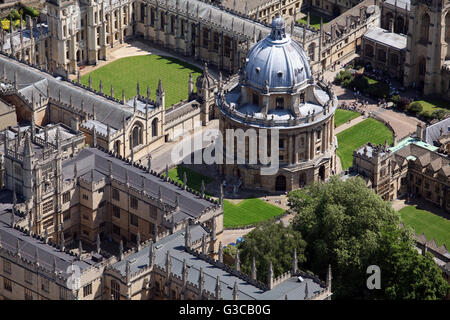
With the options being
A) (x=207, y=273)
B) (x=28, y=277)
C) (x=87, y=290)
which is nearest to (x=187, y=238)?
(x=207, y=273)

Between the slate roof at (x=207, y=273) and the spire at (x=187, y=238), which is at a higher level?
the spire at (x=187, y=238)

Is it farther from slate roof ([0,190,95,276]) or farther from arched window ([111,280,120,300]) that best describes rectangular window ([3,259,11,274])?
arched window ([111,280,120,300])

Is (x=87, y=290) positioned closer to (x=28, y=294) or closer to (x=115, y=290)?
(x=115, y=290)

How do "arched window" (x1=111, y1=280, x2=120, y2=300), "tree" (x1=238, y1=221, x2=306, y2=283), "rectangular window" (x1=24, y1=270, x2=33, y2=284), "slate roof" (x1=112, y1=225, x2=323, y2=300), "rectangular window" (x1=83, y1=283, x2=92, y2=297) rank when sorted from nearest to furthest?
1. "slate roof" (x1=112, y1=225, x2=323, y2=300)
2. "rectangular window" (x1=83, y1=283, x2=92, y2=297)
3. "arched window" (x1=111, y1=280, x2=120, y2=300)
4. "rectangular window" (x1=24, y1=270, x2=33, y2=284)
5. "tree" (x1=238, y1=221, x2=306, y2=283)

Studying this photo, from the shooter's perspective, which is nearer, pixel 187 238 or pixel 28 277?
pixel 28 277

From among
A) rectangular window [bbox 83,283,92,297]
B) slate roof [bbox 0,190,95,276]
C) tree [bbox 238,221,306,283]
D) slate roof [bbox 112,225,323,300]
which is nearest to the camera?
slate roof [bbox 112,225,323,300]

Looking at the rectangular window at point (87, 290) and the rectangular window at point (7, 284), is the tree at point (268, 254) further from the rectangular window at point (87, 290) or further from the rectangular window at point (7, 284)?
the rectangular window at point (7, 284)

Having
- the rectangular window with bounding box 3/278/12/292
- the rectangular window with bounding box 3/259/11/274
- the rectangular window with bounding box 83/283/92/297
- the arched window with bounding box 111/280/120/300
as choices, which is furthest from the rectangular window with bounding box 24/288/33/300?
the arched window with bounding box 111/280/120/300

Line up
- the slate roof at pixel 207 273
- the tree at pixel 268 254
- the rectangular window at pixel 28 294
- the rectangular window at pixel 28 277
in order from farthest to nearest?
1. the tree at pixel 268 254
2. the rectangular window at pixel 28 294
3. the rectangular window at pixel 28 277
4. the slate roof at pixel 207 273

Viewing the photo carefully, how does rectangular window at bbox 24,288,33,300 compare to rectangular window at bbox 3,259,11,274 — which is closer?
rectangular window at bbox 24,288,33,300

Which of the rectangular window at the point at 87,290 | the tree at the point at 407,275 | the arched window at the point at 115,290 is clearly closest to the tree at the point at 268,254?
the tree at the point at 407,275

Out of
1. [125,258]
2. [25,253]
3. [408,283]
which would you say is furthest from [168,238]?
[408,283]

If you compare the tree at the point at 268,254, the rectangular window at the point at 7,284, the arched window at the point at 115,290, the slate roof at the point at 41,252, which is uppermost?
the slate roof at the point at 41,252
